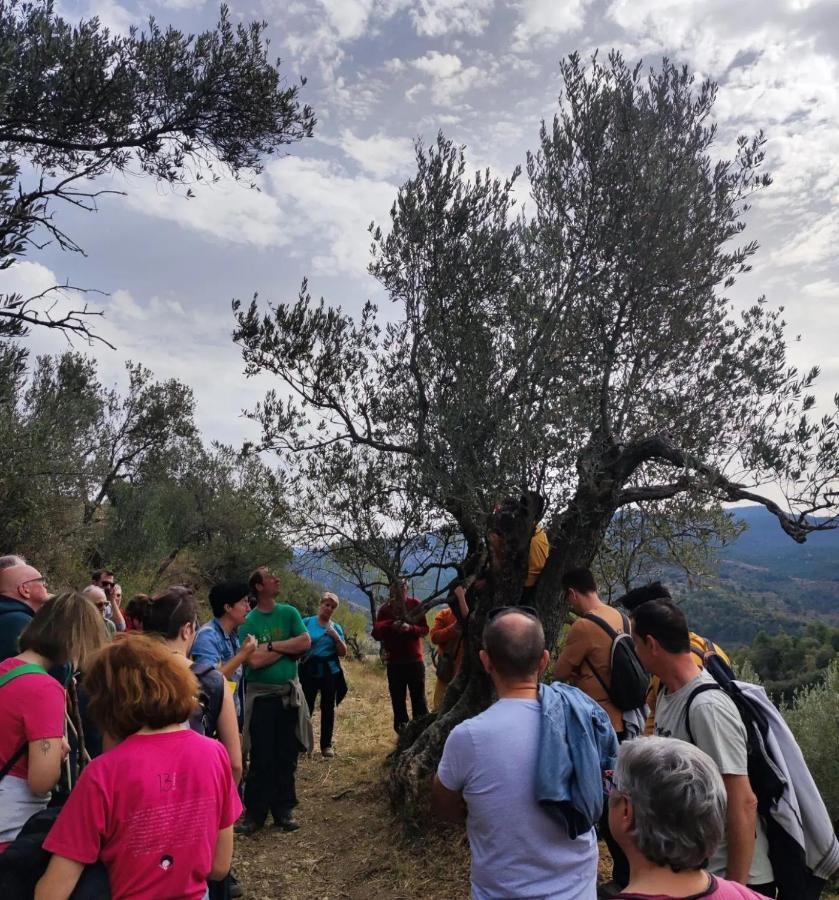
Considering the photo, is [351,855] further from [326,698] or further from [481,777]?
[481,777]

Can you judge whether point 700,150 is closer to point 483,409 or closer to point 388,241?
point 388,241

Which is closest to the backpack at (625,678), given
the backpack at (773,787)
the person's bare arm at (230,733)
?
the backpack at (773,787)

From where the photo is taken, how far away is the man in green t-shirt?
6.23 meters

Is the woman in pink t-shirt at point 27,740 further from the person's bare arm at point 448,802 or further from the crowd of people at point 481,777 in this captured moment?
the person's bare arm at point 448,802

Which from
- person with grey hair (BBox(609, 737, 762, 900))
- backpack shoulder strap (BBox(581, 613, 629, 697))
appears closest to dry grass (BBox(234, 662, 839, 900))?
backpack shoulder strap (BBox(581, 613, 629, 697))

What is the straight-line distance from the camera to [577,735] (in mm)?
2615

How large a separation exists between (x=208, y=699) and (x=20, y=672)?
975 millimetres

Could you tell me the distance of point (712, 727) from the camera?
2758mm

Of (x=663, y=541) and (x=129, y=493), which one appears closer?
(x=663, y=541)

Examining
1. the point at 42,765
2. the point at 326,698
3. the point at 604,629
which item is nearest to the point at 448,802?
the point at 42,765

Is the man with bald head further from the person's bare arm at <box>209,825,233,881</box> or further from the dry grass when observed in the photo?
the dry grass

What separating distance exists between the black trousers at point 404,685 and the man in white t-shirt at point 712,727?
5972mm

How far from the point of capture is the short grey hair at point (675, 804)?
177cm

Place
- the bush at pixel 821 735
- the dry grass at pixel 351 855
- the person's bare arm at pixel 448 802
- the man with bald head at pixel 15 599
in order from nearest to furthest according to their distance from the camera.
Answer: the person's bare arm at pixel 448 802 → the man with bald head at pixel 15 599 → the dry grass at pixel 351 855 → the bush at pixel 821 735
